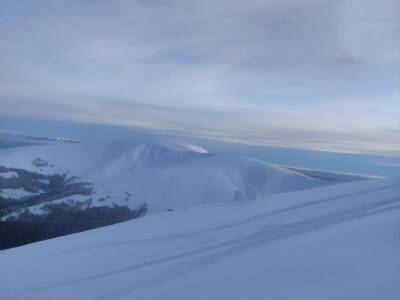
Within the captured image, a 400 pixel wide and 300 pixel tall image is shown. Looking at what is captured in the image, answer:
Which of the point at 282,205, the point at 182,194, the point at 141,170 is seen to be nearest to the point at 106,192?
the point at 141,170

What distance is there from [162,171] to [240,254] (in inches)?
78.1

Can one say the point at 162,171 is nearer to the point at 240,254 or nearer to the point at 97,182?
the point at 97,182

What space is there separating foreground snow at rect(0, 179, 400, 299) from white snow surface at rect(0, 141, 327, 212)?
438 millimetres

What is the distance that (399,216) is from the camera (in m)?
2.25

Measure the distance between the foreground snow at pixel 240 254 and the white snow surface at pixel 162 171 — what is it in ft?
1.44

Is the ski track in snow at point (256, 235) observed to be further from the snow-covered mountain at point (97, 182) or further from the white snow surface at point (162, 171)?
the snow-covered mountain at point (97, 182)

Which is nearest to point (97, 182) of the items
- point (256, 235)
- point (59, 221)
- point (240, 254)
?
point (59, 221)

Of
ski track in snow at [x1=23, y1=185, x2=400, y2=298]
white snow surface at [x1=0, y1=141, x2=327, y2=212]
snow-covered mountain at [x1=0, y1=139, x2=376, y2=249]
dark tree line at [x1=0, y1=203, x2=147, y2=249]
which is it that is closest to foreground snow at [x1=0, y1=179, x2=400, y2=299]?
ski track in snow at [x1=23, y1=185, x2=400, y2=298]

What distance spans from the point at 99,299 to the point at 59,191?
220 cm

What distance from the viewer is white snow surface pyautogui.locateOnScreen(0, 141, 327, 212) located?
134 inches

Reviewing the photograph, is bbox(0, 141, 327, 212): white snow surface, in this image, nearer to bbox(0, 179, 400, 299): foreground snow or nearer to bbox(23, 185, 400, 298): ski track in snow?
bbox(0, 179, 400, 299): foreground snow

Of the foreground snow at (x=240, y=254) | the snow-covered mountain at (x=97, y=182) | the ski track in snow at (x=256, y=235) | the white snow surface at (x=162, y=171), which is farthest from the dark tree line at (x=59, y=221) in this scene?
the ski track in snow at (x=256, y=235)

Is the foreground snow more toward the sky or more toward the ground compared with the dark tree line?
more toward the sky

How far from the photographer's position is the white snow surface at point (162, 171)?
11.2 feet
